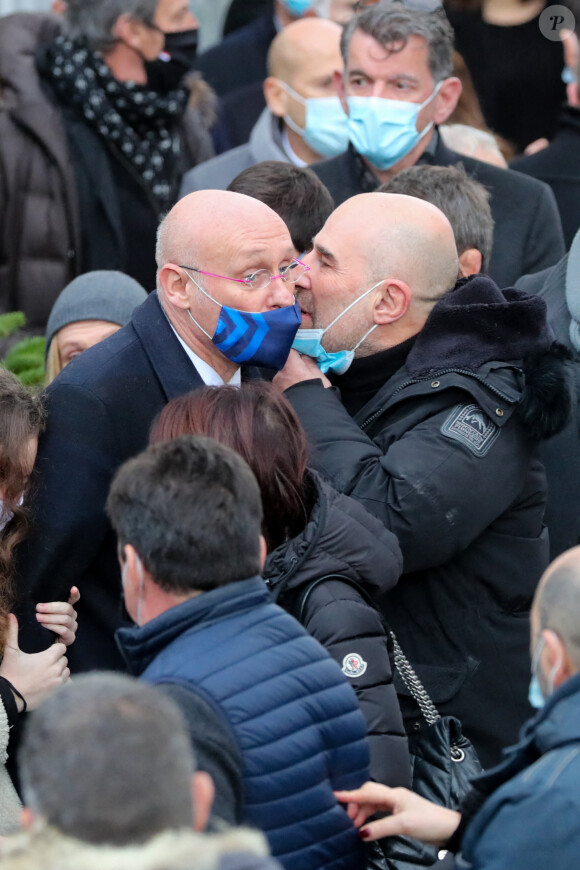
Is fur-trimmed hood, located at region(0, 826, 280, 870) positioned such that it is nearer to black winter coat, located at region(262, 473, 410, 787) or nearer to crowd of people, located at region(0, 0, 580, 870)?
crowd of people, located at region(0, 0, 580, 870)

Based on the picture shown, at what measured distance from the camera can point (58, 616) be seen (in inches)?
127

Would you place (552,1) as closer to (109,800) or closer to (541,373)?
(541,373)

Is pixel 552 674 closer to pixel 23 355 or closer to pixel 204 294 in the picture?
pixel 204 294

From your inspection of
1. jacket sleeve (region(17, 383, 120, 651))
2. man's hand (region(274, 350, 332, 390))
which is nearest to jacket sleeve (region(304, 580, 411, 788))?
jacket sleeve (region(17, 383, 120, 651))

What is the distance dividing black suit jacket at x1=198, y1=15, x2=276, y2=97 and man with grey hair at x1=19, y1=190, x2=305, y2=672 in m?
4.48

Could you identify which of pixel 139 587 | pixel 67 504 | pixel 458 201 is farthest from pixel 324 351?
pixel 139 587

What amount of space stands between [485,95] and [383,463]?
14.7ft

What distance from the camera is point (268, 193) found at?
414 centimetres

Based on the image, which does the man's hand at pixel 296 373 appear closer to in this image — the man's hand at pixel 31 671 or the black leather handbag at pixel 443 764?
the black leather handbag at pixel 443 764

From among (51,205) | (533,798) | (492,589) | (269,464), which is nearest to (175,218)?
(269,464)

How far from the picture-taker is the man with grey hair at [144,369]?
3.22 m

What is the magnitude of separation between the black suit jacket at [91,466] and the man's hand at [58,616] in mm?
43

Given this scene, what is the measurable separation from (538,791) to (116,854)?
79cm

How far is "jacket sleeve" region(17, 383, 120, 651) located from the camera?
321 cm
